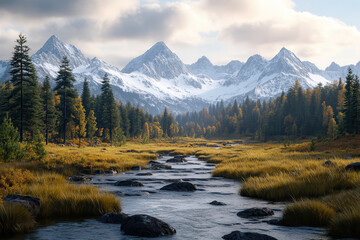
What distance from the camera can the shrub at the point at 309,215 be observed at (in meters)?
8.84

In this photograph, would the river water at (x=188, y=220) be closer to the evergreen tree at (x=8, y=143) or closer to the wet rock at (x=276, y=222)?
the wet rock at (x=276, y=222)

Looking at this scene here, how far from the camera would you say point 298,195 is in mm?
12844

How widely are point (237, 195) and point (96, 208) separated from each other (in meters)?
7.66

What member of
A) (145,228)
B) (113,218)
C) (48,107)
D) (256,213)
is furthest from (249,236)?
(48,107)

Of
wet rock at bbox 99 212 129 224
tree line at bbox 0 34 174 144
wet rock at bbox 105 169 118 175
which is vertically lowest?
wet rock at bbox 105 169 118 175

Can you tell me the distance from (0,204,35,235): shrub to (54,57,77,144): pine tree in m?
57.0

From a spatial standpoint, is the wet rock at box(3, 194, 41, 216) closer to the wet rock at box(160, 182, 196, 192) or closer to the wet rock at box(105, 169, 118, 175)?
the wet rock at box(160, 182, 196, 192)

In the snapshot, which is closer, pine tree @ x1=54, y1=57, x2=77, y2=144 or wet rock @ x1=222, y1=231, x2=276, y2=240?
wet rock @ x1=222, y1=231, x2=276, y2=240

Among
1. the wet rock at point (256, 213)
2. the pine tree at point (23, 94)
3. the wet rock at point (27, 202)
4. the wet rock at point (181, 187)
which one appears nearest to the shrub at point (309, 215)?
the wet rock at point (256, 213)

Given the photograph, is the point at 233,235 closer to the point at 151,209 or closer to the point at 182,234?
the point at 182,234

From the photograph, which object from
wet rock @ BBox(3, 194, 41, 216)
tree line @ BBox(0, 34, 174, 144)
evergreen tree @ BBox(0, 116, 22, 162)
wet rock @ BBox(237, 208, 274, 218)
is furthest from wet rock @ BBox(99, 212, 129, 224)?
tree line @ BBox(0, 34, 174, 144)

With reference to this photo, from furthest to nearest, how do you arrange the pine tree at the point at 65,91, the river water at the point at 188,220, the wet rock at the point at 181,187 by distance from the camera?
the pine tree at the point at 65,91 < the wet rock at the point at 181,187 < the river water at the point at 188,220

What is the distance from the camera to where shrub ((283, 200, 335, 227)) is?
348 inches

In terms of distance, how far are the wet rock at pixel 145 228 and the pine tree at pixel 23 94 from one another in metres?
44.2
